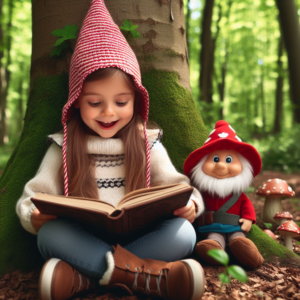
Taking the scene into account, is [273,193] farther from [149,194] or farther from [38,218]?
→ [38,218]

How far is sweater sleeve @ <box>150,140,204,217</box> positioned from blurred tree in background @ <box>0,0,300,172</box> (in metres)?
4.01

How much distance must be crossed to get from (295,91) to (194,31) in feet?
32.4

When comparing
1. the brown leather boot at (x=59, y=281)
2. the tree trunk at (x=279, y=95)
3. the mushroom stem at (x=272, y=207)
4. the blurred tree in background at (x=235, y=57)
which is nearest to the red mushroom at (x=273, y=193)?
the mushroom stem at (x=272, y=207)

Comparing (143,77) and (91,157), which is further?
(143,77)

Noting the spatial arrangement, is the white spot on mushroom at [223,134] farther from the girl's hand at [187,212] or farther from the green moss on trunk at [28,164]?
the green moss on trunk at [28,164]

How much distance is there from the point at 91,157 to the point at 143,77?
887mm

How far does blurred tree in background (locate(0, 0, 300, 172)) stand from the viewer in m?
7.56

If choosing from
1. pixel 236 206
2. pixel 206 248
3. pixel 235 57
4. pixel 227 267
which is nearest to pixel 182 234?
pixel 206 248

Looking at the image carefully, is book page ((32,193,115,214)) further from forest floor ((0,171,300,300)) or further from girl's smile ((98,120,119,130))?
girl's smile ((98,120,119,130))

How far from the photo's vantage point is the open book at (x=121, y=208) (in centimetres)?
→ 161

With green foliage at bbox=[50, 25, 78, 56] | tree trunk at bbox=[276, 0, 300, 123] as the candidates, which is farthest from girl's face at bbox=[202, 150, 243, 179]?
tree trunk at bbox=[276, 0, 300, 123]

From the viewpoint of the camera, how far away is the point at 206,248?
207 centimetres

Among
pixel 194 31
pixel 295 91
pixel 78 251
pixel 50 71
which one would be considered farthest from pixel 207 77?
pixel 78 251

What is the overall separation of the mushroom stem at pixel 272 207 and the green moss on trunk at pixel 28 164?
2256mm
